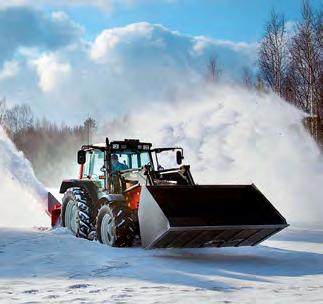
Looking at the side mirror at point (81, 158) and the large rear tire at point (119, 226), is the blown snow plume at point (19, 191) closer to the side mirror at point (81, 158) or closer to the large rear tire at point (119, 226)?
the side mirror at point (81, 158)

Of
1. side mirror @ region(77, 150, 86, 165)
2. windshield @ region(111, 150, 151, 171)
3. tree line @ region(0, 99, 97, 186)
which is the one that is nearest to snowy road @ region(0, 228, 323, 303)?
side mirror @ region(77, 150, 86, 165)

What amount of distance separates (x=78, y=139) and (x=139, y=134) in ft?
165

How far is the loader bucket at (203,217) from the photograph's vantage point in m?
8.63

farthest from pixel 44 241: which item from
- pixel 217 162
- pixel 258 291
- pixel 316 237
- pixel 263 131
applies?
pixel 263 131

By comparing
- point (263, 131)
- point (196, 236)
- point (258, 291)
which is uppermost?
point (263, 131)

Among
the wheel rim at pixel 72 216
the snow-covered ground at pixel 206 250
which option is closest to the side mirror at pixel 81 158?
the wheel rim at pixel 72 216

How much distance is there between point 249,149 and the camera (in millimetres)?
18234

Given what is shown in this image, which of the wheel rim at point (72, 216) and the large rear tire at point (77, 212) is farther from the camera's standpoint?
the wheel rim at point (72, 216)

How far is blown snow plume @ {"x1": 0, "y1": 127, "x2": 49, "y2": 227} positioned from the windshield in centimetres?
383

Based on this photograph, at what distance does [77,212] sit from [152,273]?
3996 millimetres

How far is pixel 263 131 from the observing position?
18.3 meters

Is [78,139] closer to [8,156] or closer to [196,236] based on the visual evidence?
[8,156]

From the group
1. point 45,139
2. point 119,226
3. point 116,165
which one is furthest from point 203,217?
point 45,139

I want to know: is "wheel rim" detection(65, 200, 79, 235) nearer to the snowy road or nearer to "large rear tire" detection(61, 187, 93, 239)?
"large rear tire" detection(61, 187, 93, 239)
